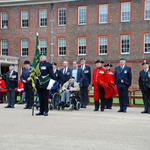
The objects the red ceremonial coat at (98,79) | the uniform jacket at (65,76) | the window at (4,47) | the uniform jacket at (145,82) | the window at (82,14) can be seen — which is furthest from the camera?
the window at (4,47)

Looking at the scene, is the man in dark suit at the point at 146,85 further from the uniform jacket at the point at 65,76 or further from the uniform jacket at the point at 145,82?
the uniform jacket at the point at 65,76

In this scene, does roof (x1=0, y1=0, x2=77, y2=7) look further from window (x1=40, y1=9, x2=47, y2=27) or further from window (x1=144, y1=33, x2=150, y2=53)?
window (x1=144, y1=33, x2=150, y2=53)

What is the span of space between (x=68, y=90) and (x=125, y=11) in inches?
880

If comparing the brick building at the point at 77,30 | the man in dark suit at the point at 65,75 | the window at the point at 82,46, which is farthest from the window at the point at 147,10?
the man in dark suit at the point at 65,75

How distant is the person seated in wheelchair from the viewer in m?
14.3

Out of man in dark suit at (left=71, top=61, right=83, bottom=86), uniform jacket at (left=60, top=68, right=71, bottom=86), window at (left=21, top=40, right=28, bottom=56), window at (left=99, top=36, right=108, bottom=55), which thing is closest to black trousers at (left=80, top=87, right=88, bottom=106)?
man in dark suit at (left=71, top=61, right=83, bottom=86)

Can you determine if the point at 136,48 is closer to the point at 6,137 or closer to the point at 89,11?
the point at 89,11

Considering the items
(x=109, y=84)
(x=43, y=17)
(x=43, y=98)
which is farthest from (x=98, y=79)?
(x=43, y=17)

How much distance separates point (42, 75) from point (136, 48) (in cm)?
2400

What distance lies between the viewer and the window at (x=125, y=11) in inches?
1375

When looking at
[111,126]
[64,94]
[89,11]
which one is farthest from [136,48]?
[111,126]

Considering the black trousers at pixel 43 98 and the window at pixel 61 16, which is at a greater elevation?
the window at pixel 61 16

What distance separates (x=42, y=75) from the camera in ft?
39.5

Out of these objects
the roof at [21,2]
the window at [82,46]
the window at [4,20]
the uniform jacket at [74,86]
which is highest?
the roof at [21,2]
